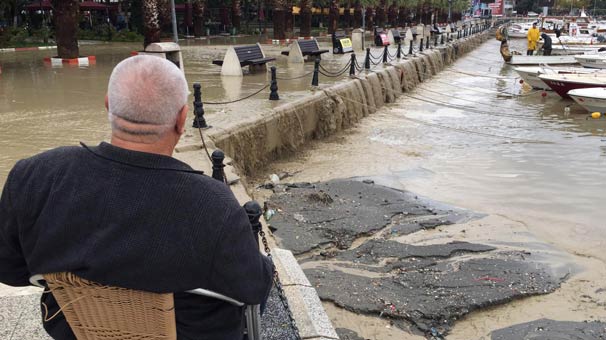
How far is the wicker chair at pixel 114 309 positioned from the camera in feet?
5.78

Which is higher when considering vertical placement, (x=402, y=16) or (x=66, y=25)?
(x=402, y=16)

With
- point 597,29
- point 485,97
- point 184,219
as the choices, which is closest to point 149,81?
point 184,219

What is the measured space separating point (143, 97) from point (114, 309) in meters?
0.71

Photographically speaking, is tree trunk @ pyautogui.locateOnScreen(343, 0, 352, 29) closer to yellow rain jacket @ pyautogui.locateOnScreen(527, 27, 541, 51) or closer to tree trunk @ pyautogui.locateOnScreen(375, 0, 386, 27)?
tree trunk @ pyautogui.locateOnScreen(375, 0, 386, 27)

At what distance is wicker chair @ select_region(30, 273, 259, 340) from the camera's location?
1.76 metres

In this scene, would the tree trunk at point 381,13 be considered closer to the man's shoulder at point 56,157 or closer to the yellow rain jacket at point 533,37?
the yellow rain jacket at point 533,37

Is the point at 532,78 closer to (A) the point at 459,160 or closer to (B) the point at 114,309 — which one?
(A) the point at 459,160

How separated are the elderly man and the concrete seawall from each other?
20.0 ft

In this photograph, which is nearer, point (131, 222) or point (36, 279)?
point (131, 222)

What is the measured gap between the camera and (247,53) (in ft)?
51.2

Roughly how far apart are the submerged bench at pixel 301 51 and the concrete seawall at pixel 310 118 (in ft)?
8.23

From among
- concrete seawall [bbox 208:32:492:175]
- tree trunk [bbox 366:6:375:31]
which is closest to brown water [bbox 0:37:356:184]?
concrete seawall [bbox 208:32:492:175]

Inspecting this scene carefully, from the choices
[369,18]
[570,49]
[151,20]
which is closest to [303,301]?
[151,20]

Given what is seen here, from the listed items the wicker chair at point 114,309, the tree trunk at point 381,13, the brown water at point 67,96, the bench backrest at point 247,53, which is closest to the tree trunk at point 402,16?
the tree trunk at point 381,13
